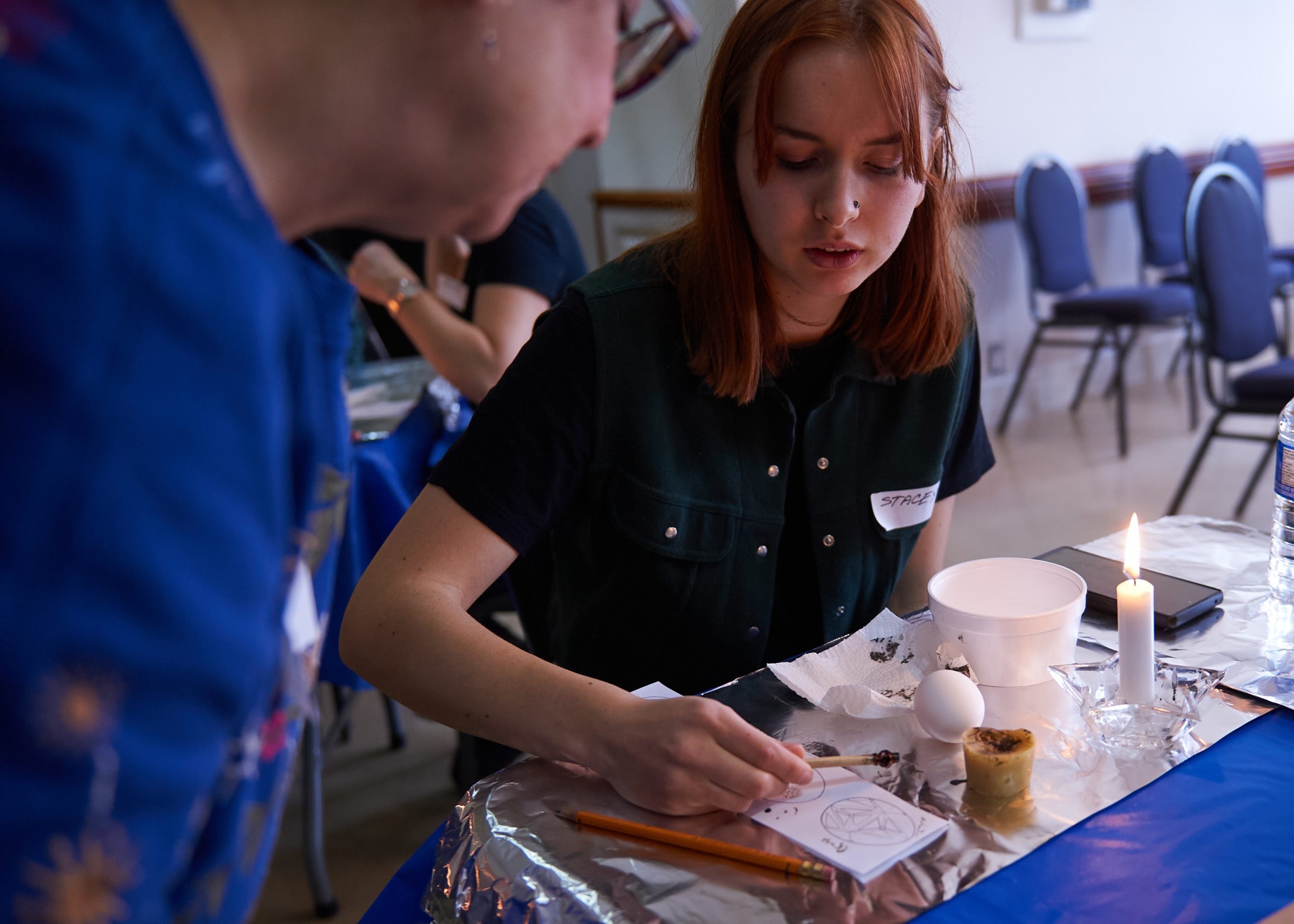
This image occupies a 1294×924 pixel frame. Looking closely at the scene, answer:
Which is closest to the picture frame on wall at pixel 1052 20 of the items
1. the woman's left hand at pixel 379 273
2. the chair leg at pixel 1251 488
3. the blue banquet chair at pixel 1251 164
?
the blue banquet chair at pixel 1251 164

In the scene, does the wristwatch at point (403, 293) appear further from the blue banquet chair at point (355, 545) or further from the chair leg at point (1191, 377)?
the chair leg at point (1191, 377)

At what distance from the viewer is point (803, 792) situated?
2.51 ft

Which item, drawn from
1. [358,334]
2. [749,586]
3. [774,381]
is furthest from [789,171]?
[358,334]

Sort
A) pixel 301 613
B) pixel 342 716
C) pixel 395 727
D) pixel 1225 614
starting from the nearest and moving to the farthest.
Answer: pixel 301 613, pixel 1225 614, pixel 342 716, pixel 395 727

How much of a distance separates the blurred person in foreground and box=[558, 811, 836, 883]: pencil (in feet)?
1.10

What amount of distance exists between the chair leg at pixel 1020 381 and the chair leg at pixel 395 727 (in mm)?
2958

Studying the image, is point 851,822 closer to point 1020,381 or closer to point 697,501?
point 697,501

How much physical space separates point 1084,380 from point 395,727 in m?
3.49

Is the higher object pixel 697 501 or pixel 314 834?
pixel 697 501

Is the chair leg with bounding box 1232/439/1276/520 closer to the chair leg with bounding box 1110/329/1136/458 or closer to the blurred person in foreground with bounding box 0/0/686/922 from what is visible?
the chair leg with bounding box 1110/329/1136/458

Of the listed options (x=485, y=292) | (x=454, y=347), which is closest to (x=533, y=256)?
(x=485, y=292)

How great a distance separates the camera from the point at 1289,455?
3.27 feet

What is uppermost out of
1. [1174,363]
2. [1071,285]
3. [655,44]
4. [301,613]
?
[655,44]

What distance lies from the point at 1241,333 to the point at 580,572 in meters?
2.38
